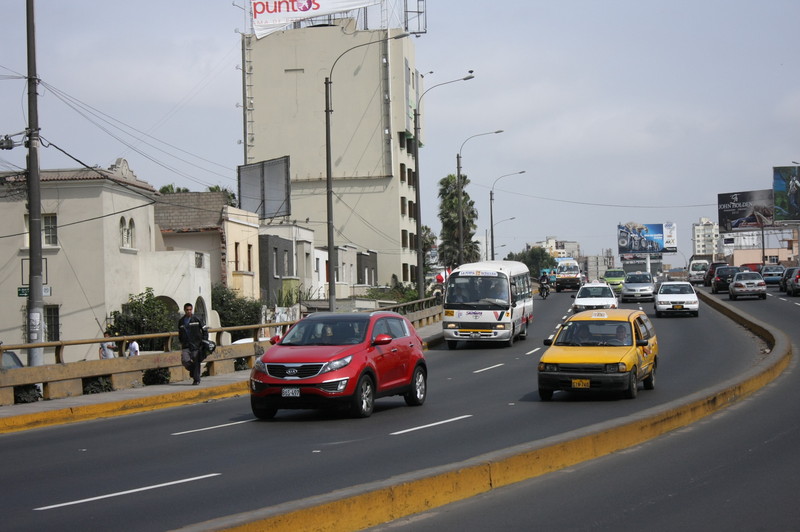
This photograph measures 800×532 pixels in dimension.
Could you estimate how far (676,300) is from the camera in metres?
43.1

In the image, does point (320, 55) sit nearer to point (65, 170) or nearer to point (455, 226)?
point (455, 226)

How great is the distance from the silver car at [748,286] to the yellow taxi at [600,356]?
122ft

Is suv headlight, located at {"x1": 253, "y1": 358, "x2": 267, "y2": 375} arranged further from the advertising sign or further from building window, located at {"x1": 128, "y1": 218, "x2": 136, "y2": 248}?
the advertising sign

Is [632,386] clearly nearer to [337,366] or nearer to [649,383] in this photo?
[649,383]

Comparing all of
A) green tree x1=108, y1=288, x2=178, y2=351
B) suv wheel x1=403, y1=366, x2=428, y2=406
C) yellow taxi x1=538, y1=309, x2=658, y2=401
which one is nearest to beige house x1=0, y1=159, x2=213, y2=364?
green tree x1=108, y1=288, x2=178, y2=351

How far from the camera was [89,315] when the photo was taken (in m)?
35.7

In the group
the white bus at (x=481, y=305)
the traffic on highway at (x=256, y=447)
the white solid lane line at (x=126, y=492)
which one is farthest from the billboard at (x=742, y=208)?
the white solid lane line at (x=126, y=492)

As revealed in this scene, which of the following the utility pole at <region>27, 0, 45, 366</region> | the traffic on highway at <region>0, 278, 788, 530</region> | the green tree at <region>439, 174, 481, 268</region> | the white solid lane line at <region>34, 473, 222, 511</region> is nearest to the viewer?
the traffic on highway at <region>0, 278, 788, 530</region>

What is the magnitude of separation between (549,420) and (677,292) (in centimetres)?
3094

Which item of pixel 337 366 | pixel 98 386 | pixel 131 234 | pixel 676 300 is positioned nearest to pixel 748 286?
pixel 676 300

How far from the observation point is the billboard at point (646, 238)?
145500 mm

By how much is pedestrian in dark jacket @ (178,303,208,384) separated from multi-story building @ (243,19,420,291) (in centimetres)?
4964

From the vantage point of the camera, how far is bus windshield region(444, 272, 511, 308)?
105 ft

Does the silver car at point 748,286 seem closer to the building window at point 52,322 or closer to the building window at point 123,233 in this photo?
the building window at point 123,233
